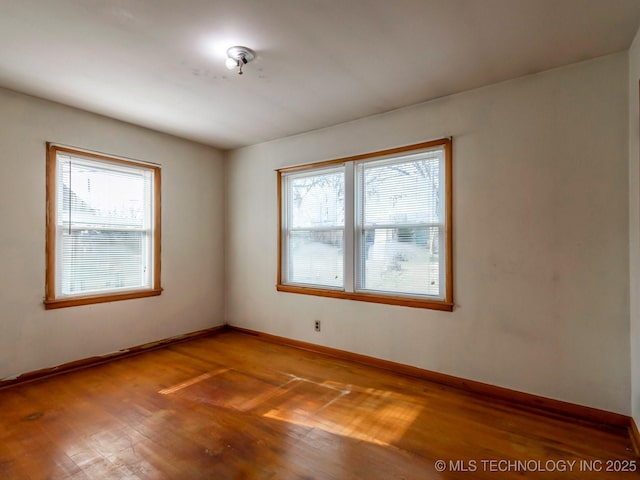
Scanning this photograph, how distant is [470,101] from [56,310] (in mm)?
4303

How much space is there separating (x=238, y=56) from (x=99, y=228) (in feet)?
8.10

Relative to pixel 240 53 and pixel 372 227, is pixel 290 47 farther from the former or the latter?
pixel 372 227

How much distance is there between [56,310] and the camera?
3252 millimetres

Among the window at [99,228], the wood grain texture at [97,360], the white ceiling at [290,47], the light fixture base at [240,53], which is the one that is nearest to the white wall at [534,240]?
the white ceiling at [290,47]

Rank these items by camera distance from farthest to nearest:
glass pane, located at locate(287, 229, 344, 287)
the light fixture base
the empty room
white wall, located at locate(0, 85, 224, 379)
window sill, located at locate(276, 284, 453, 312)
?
1. glass pane, located at locate(287, 229, 344, 287)
2. window sill, located at locate(276, 284, 453, 312)
3. white wall, located at locate(0, 85, 224, 379)
4. the light fixture base
5. the empty room

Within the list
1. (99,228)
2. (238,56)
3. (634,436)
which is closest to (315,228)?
(238,56)

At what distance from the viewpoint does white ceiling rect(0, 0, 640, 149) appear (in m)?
1.91

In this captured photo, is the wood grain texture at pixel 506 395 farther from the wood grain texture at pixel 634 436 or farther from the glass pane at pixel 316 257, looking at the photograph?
the glass pane at pixel 316 257

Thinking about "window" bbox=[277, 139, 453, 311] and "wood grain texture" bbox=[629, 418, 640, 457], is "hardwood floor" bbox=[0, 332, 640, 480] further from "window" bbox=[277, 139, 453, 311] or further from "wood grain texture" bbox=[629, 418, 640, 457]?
"window" bbox=[277, 139, 453, 311]

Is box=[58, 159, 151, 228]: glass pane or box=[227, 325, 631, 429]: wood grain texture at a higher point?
box=[58, 159, 151, 228]: glass pane

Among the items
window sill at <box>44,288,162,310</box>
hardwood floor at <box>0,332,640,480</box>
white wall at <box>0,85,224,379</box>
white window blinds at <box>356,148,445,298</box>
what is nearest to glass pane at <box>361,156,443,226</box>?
white window blinds at <box>356,148,445,298</box>

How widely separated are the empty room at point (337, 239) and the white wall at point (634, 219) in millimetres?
28

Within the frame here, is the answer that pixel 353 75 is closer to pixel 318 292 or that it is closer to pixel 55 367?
pixel 318 292

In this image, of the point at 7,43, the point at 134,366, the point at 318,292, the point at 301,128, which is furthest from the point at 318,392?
the point at 7,43
